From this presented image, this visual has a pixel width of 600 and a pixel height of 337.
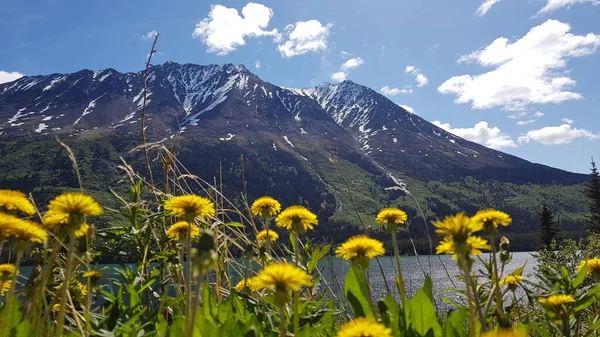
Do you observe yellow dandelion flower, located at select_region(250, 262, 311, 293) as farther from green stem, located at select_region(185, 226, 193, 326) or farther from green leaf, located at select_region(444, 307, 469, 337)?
green leaf, located at select_region(444, 307, 469, 337)

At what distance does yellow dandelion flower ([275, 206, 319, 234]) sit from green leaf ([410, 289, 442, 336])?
0.95 m

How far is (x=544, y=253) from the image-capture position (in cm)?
1395

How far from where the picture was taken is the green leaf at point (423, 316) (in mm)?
1611

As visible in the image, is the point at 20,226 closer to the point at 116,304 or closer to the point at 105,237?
the point at 116,304

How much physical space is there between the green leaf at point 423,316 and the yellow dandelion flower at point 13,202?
1574 millimetres

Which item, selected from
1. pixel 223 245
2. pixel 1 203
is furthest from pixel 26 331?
pixel 223 245

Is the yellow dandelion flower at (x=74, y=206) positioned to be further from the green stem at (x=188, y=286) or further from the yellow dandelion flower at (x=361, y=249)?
the yellow dandelion flower at (x=361, y=249)

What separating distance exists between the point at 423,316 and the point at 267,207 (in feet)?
5.34

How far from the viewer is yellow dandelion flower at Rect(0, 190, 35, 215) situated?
67.5 inches

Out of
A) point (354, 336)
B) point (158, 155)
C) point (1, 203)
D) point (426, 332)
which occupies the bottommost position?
point (426, 332)

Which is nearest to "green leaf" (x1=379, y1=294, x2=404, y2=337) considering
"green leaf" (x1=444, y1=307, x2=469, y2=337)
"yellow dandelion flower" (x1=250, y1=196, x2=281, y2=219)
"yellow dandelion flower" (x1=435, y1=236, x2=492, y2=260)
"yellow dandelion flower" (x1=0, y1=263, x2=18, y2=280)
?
"green leaf" (x1=444, y1=307, x2=469, y2=337)

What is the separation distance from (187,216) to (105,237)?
105cm

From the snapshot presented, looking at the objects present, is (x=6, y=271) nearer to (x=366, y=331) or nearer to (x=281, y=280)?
(x=281, y=280)

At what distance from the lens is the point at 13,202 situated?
173 centimetres
